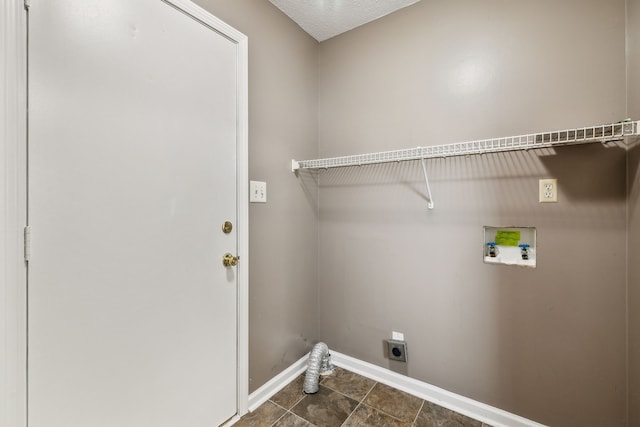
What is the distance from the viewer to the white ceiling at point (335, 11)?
165 centimetres

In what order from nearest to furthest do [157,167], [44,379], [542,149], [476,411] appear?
[44,379]
[157,167]
[542,149]
[476,411]

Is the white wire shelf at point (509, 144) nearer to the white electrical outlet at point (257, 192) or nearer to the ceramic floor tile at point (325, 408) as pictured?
the white electrical outlet at point (257, 192)

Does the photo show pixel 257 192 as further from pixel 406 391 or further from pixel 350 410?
pixel 406 391

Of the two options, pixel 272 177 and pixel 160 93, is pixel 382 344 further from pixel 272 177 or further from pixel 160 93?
pixel 160 93

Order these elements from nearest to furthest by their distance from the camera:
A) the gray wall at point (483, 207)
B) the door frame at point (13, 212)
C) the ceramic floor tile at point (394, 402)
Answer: the door frame at point (13, 212) → the gray wall at point (483, 207) → the ceramic floor tile at point (394, 402)

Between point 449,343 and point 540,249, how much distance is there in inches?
27.6

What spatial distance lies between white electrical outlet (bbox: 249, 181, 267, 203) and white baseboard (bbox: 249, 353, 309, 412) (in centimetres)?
110

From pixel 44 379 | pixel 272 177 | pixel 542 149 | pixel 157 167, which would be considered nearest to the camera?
pixel 44 379

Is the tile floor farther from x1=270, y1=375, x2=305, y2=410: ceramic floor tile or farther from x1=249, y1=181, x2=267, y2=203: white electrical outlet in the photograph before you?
x1=249, y1=181, x2=267, y2=203: white electrical outlet

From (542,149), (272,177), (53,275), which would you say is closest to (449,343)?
(542,149)

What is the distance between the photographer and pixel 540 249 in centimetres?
133

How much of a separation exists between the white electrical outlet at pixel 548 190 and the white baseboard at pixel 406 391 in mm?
1102

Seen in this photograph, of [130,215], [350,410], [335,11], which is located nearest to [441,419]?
[350,410]

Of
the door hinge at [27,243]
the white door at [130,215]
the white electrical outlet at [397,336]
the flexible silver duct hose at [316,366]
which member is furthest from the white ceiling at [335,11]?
the flexible silver duct hose at [316,366]
